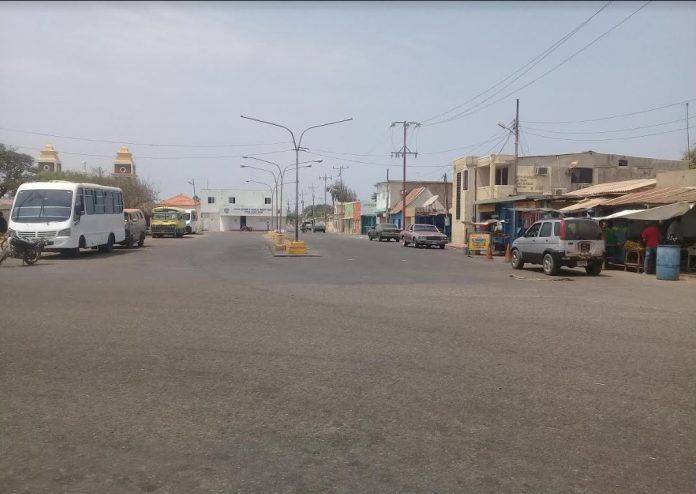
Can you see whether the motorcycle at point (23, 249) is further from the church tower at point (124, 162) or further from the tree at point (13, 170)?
the church tower at point (124, 162)

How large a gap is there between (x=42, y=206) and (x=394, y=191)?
57.4m

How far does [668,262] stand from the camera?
1730 cm

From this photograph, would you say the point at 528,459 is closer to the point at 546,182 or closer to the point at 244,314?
the point at 244,314

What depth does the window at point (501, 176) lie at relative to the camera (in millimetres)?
42531

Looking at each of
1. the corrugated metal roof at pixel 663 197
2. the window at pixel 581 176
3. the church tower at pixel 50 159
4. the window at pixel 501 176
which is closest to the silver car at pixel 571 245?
the corrugated metal roof at pixel 663 197

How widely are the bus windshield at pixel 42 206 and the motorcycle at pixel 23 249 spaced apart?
81.5 inches

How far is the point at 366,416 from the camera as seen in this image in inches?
197

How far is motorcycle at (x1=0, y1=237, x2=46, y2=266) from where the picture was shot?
19219 mm

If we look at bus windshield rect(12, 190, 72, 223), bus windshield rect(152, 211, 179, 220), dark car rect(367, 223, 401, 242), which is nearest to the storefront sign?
bus windshield rect(12, 190, 72, 223)

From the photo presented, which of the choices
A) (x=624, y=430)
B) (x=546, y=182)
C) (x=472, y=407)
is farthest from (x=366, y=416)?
(x=546, y=182)

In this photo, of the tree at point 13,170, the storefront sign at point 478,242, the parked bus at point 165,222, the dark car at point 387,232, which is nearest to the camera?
the storefront sign at point 478,242

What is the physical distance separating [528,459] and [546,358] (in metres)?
3.13

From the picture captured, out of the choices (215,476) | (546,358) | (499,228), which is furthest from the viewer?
(499,228)

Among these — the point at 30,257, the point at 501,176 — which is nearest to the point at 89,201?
the point at 30,257
